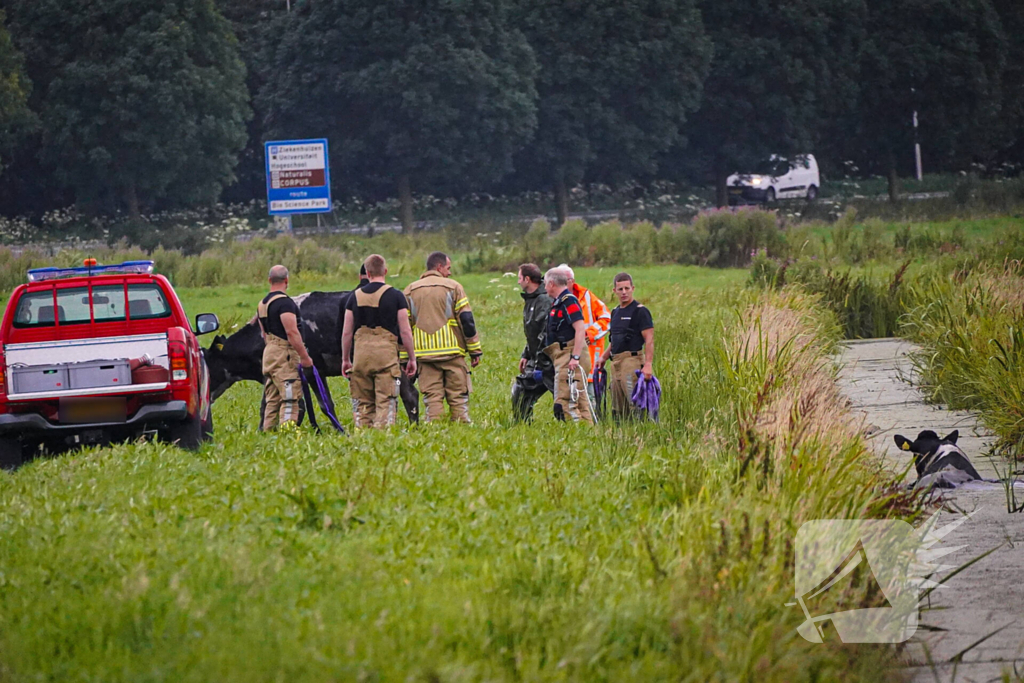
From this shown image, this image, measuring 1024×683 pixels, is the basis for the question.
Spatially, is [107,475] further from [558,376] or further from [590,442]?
[558,376]

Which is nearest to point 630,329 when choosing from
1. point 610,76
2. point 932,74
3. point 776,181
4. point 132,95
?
point 132,95

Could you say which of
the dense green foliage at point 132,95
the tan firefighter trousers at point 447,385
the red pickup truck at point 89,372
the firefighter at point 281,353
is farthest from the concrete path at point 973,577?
the dense green foliage at point 132,95

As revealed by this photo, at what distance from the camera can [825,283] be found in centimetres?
2147

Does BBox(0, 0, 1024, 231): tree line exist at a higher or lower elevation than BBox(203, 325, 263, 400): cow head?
higher

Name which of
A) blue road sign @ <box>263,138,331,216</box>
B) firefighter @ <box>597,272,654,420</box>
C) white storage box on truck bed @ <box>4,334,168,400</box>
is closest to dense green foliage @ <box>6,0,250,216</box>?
blue road sign @ <box>263,138,331,216</box>

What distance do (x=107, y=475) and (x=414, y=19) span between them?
45.3 meters

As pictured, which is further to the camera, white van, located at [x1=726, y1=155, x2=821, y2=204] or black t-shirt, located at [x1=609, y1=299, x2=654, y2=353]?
white van, located at [x1=726, y1=155, x2=821, y2=204]

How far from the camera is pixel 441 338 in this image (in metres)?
11.7

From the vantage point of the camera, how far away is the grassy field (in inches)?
205

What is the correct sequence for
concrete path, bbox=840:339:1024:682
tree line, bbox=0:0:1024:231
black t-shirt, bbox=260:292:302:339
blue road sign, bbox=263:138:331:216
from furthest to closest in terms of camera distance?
tree line, bbox=0:0:1024:231, blue road sign, bbox=263:138:331:216, black t-shirt, bbox=260:292:302:339, concrete path, bbox=840:339:1024:682

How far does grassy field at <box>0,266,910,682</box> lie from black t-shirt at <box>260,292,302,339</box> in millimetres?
1687

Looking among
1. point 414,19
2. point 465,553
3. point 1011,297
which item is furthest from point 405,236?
point 465,553

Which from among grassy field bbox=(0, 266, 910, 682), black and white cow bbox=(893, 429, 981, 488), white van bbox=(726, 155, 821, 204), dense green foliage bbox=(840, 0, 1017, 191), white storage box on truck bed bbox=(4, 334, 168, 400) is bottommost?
black and white cow bbox=(893, 429, 981, 488)

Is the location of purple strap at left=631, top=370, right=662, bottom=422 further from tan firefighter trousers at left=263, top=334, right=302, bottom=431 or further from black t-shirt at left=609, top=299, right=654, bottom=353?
tan firefighter trousers at left=263, top=334, right=302, bottom=431
